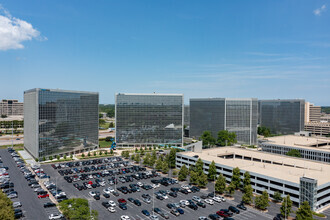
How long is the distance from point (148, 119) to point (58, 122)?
55436 mm

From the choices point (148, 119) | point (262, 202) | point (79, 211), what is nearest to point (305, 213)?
point (262, 202)

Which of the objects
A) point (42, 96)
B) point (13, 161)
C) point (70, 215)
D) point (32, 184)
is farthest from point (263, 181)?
point (13, 161)

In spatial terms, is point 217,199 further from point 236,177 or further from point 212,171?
point 212,171

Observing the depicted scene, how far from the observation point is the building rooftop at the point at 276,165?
7281cm

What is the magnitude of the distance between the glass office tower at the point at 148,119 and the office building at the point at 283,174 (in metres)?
50.7

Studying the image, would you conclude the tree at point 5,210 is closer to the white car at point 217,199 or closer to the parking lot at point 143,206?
the parking lot at point 143,206

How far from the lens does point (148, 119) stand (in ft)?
507

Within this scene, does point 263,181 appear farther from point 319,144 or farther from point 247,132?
point 247,132

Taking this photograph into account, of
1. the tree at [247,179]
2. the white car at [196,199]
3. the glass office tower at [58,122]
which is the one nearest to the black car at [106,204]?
the white car at [196,199]

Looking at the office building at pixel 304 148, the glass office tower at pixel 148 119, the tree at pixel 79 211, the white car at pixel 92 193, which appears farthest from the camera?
the glass office tower at pixel 148 119

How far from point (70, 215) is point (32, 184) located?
35.7 meters

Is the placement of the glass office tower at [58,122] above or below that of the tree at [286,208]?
above

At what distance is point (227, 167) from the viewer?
83312mm

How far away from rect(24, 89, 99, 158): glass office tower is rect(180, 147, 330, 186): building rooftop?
206 feet
